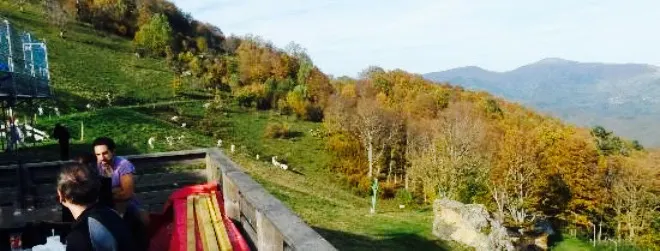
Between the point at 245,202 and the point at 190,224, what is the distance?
717 mm

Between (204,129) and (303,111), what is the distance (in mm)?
20409

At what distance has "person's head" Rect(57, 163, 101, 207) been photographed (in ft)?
16.1

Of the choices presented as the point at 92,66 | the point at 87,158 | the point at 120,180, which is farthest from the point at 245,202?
the point at 92,66

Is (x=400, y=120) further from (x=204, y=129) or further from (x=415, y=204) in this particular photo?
(x=204, y=129)

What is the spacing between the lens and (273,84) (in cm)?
8300

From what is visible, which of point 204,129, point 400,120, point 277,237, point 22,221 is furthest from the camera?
point 400,120

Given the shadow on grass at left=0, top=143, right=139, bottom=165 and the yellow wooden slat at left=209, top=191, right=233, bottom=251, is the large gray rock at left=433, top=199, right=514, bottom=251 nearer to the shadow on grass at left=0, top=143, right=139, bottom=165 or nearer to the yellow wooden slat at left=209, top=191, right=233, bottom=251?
the shadow on grass at left=0, top=143, right=139, bottom=165

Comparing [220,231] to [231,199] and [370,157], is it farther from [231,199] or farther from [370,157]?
[370,157]

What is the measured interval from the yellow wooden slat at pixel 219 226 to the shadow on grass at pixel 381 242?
10.9 meters

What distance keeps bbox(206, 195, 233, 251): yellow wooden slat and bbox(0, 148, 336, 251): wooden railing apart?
1.03ft

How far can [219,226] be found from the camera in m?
6.70

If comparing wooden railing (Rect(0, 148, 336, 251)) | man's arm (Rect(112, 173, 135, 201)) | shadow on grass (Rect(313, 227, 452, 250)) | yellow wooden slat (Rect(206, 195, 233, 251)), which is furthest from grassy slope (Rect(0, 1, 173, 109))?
yellow wooden slat (Rect(206, 195, 233, 251))

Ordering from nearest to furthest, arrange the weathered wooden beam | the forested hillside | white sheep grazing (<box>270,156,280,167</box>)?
1. the weathered wooden beam
2. white sheep grazing (<box>270,156,280,167</box>)
3. the forested hillside

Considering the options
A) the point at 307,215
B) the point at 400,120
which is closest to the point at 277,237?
the point at 307,215
